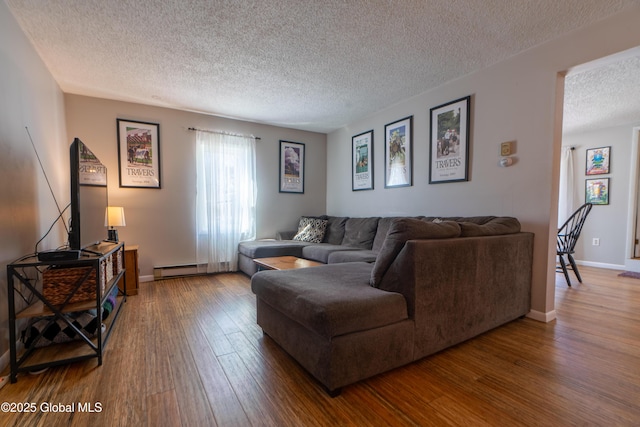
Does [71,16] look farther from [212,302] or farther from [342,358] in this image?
[342,358]

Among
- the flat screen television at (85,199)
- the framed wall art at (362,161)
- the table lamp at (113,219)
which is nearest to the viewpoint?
the flat screen television at (85,199)

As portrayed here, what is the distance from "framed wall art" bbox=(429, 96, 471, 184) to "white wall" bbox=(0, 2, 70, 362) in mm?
3706

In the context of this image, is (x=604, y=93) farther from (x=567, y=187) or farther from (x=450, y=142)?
(x=567, y=187)

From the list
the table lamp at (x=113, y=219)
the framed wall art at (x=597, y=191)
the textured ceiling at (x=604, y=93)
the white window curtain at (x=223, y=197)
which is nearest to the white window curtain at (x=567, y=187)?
the framed wall art at (x=597, y=191)

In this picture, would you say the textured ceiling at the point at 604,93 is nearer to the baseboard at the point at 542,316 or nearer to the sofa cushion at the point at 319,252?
the baseboard at the point at 542,316

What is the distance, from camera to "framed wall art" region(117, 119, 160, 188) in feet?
11.8

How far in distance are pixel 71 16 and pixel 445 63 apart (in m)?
3.12

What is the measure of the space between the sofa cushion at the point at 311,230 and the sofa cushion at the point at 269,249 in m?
0.19

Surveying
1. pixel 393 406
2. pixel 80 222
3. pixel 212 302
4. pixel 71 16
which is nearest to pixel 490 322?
pixel 393 406

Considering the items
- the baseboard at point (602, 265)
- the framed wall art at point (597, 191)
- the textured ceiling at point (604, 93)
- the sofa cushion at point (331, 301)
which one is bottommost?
the baseboard at point (602, 265)

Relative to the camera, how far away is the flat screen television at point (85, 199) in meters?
1.80

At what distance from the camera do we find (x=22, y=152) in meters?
2.02

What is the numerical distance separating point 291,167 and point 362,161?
50.9 inches

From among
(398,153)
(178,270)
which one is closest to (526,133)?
(398,153)
